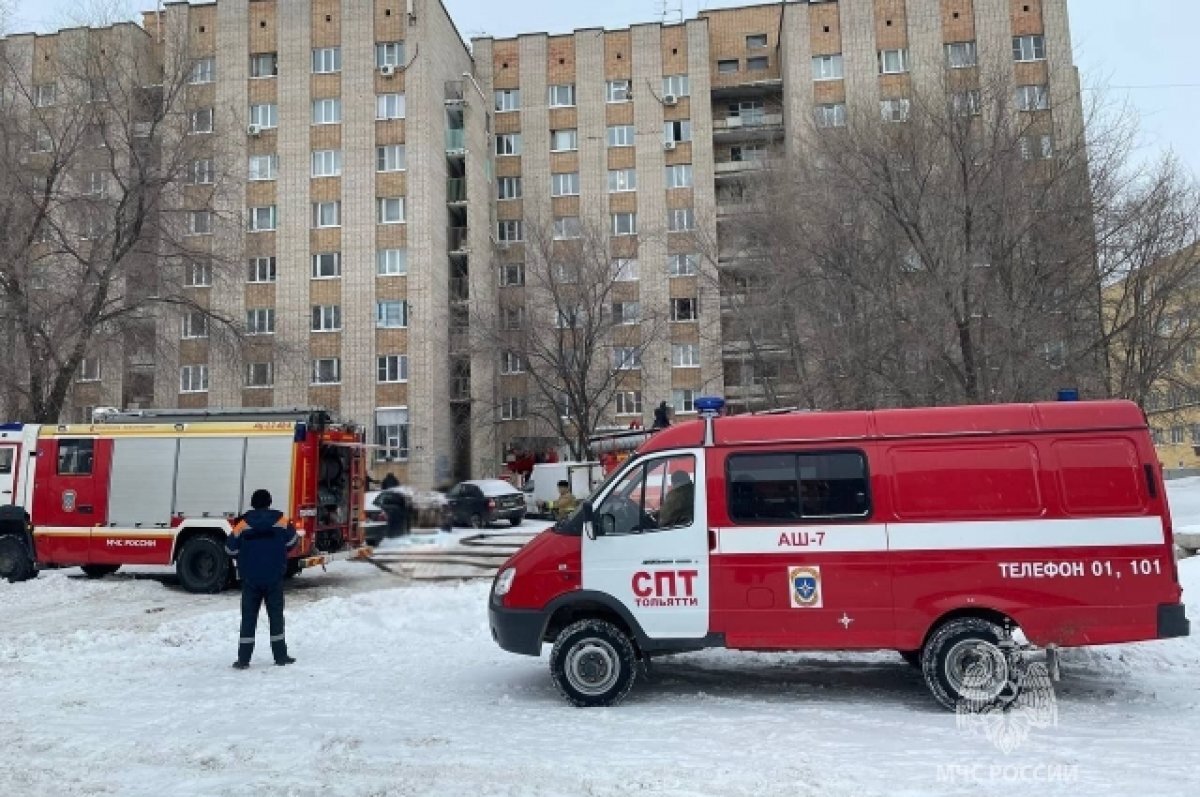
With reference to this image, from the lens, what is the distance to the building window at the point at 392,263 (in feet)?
143

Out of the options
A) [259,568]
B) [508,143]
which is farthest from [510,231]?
[259,568]

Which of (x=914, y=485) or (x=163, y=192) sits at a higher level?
(x=163, y=192)

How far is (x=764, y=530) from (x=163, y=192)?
2239 cm

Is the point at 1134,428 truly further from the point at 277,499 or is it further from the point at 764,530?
the point at 277,499

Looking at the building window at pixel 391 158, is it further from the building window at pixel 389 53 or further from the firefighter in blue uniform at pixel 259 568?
the firefighter in blue uniform at pixel 259 568

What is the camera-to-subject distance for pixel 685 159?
49656mm

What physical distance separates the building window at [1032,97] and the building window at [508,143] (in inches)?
1368

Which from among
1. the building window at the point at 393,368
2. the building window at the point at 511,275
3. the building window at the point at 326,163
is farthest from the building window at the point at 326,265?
the building window at the point at 511,275

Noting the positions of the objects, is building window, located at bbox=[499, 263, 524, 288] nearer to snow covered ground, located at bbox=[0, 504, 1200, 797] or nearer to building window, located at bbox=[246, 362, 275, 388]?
building window, located at bbox=[246, 362, 275, 388]

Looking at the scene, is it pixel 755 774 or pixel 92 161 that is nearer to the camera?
pixel 755 774

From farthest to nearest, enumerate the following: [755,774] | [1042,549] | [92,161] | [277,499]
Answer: [92,161] < [277,499] < [1042,549] < [755,774]

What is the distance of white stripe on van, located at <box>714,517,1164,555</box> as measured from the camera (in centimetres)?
655

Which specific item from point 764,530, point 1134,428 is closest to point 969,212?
point 1134,428

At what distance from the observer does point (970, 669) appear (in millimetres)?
6539
